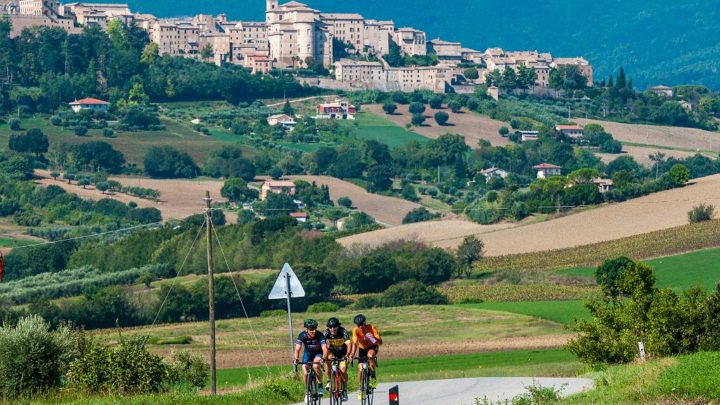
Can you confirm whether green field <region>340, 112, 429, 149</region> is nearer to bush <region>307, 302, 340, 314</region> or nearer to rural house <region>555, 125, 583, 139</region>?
rural house <region>555, 125, 583, 139</region>

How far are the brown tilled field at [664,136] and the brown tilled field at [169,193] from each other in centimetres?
5228

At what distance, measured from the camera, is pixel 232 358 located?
49.5m

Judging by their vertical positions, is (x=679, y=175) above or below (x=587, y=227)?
above

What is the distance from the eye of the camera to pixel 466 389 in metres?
29.3

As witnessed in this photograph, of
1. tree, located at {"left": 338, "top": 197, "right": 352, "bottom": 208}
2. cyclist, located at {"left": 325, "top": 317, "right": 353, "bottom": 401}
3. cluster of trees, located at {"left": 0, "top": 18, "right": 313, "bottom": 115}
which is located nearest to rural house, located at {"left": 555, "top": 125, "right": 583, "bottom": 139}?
cluster of trees, located at {"left": 0, "top": 18, "right": 313, "bottom": 115}

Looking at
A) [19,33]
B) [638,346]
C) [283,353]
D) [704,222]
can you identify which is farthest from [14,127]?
[638,346]

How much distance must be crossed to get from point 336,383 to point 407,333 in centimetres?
3236

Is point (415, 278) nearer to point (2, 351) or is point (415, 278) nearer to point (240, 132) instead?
point (2, 351)

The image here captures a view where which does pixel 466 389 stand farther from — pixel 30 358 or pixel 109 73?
pixel 109 73

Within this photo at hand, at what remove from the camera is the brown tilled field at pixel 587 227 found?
91.6 meters

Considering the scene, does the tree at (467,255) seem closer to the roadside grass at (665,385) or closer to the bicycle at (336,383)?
the roadside grass at (665,385)

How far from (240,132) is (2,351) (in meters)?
138

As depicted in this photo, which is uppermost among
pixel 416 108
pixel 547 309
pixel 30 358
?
pixel 416 108

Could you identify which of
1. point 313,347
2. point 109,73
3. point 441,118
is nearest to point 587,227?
point 313,347
